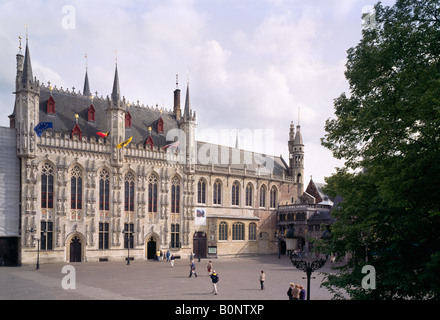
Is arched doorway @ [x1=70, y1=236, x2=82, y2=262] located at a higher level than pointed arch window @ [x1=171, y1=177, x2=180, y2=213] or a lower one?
lower

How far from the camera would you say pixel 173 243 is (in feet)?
180

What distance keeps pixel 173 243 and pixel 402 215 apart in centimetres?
4257

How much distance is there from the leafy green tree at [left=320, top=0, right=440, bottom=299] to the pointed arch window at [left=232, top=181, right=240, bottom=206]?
43.1 meters

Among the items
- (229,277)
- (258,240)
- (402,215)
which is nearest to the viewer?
(402,215)

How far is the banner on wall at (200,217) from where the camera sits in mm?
57263

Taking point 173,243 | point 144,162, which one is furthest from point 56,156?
point 173,243

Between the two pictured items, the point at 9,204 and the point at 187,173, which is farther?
the point at 187,173

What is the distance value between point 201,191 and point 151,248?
11102 mm

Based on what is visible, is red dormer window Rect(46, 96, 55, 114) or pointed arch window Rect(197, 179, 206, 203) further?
pointed arch window Rect(197, 179, 206, 203)

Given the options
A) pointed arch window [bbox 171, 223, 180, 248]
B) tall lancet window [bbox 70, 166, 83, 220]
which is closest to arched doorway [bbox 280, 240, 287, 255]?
pointed arch window [bbox 171, 223, 180, 248]

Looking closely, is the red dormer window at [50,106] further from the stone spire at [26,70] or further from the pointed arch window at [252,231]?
the pointed arch window at [252,231]

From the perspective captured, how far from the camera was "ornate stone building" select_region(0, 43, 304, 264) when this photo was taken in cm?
4462

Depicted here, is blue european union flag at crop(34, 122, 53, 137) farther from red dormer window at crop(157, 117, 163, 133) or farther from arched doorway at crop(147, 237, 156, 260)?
arched doorway at crop(147, 237, 156, 260)
